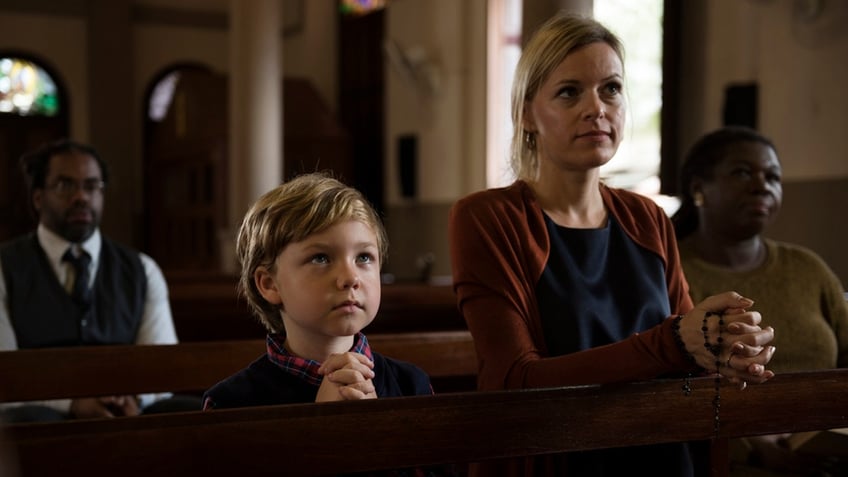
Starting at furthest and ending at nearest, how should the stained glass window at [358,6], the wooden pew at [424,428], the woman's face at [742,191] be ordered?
the stained glass window at [358,6] < the woman's face at [742,191] < the wooden pew at [424,428]

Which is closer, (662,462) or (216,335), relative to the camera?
(662,462)

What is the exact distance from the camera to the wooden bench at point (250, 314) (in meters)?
3.96

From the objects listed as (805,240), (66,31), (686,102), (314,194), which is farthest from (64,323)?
(66,31)

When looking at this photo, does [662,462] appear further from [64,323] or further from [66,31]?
[66,31]

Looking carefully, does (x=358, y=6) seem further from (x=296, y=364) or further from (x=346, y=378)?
(x=346, y=378)

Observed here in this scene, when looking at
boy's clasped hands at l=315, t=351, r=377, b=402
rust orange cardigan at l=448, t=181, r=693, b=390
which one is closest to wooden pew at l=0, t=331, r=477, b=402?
rust orange cardigan at l=448, t=181, r=693, b=390

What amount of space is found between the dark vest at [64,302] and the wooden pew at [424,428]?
6.81 feet

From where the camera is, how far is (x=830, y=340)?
8.46ft

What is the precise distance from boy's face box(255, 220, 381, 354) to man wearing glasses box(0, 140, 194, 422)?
5.54ft

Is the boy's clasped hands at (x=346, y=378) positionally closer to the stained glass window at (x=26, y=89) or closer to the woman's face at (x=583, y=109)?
the woman's face at (x=583, y=109)

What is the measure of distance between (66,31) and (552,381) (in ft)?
41.3

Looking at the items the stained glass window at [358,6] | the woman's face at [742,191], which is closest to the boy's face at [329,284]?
the woman's face at [742,191]

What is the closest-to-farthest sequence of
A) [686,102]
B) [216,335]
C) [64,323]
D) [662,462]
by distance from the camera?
1. [662,462]
2. [64,323]
3. [216,335]
4. [686,102]

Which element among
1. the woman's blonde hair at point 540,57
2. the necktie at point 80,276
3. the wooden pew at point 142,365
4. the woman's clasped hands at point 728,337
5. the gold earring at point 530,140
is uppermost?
the woman's blonde hair at point 540,57
